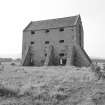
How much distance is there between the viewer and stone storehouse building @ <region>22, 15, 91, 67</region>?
24267 mm

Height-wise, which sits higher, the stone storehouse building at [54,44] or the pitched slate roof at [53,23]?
the pitched slate roof at [53,23]

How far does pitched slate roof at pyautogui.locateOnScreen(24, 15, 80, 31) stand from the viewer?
26158 millimetres

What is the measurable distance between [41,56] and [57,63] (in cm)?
424

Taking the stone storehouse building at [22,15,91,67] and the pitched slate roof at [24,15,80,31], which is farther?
the pitched slate roof at [24,15,80,31]

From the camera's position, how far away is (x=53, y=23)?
2817cm

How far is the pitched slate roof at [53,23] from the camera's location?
2616 cm

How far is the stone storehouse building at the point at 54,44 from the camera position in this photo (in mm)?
24267

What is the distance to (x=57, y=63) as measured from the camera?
2586 centimetres

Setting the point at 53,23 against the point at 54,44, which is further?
the point at 53,23

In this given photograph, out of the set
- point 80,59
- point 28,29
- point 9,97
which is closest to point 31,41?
point 28,29

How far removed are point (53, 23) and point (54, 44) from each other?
→ 18.1 ft

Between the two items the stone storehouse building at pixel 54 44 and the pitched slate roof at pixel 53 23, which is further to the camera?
the pitched slate roof at pixel 53 23

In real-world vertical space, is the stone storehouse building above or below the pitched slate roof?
below

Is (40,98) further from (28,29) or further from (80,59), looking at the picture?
(28,29)
